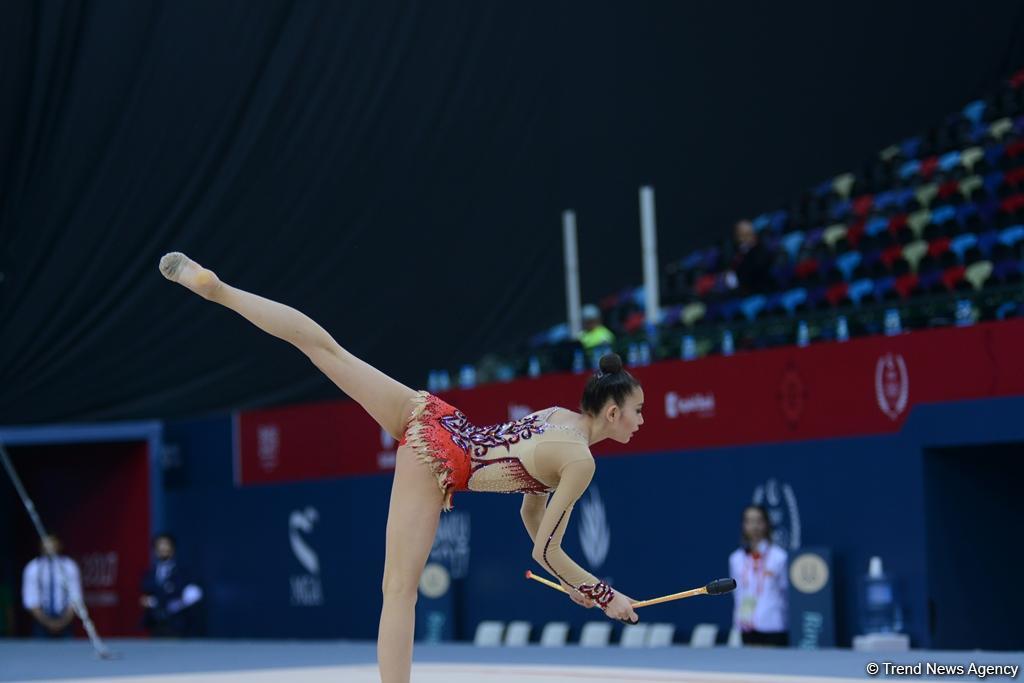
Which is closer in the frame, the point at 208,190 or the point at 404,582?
the point at 404,582

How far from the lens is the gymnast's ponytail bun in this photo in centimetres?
554

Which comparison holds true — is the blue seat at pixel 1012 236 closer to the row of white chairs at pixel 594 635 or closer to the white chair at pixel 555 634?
the row of white chairs at pixel 594 635

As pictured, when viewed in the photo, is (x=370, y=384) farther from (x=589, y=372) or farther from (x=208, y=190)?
(x=208, y=190)

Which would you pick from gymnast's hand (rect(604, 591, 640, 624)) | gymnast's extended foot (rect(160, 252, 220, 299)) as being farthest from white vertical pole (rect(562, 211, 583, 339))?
gymnast's hand (rect(604, 591, 640, 624))

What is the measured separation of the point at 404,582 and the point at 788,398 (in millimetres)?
5995

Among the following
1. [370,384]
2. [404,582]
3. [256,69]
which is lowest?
[404,582]

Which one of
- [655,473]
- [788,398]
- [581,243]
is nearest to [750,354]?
[788,398]

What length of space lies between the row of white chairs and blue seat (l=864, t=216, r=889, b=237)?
492 centimetres

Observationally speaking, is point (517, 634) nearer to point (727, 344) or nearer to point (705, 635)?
point (705, 635)

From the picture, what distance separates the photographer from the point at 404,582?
5.48 meters

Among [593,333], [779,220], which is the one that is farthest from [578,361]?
[779,220]

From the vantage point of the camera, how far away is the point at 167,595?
14.9 metres

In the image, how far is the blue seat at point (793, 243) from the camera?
1538 centimetres

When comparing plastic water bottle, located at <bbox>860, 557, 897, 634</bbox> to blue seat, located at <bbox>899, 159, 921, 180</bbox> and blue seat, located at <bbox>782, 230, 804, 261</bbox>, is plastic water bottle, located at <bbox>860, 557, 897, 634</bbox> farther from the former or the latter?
blue seat, located at <bbox>899, 159, 921, 180</bbox>
